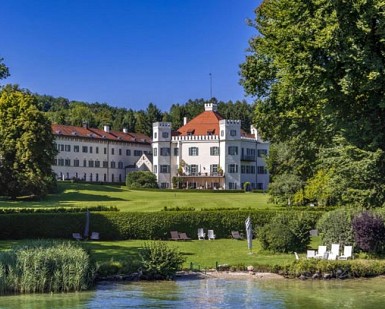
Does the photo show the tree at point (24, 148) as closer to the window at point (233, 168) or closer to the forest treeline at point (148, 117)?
the window at point (233, 168)

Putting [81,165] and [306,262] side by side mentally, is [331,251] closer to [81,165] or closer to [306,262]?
[306,262]

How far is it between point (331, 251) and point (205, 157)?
57.5 metres

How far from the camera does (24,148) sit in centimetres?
5644

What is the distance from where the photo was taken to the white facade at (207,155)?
268 feet

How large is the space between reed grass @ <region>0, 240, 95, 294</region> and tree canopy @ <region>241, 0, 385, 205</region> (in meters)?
11.5

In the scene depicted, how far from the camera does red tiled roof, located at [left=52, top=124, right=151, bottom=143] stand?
298 feet

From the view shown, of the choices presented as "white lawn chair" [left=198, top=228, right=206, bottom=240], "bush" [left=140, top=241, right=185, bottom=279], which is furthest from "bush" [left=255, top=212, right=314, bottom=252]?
"bush" [left=140, top=241, right=185, bottom=279]

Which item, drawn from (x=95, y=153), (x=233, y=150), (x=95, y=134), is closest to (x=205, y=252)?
(x=233, y=150)

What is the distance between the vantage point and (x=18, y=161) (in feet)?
185

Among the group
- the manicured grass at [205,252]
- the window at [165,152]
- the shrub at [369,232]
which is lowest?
the manicured grass at [205,252]

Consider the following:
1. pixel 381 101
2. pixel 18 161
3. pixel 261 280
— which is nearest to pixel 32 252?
pixel 261 280

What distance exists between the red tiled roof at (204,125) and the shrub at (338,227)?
183 feet

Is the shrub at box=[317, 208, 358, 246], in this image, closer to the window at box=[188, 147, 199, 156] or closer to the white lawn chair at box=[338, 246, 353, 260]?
the white lawn chair at box=[338, 246, 353, 260]

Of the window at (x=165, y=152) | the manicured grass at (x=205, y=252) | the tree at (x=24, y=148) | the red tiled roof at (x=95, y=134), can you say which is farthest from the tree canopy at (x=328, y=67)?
the red tiled roof at (x=95, y=134)
